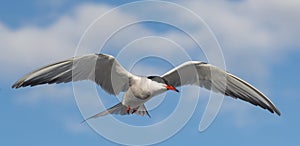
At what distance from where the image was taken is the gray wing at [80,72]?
40.2ft

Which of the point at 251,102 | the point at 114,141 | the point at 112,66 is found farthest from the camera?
the point at 251,102

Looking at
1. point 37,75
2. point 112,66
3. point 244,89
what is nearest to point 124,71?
point 112,66

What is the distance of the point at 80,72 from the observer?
A: 41.1ft

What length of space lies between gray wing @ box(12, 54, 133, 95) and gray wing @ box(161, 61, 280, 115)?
1.25 m

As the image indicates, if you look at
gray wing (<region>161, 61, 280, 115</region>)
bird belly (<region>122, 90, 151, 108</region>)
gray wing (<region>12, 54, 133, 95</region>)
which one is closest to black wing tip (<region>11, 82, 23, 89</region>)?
gray wing (<region>12, 54, 133, 95</region>)

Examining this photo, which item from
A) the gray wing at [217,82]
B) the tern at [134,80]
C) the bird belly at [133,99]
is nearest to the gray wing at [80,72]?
the tern at [134,80]

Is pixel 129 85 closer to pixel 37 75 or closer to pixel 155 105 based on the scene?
pixel 155 105

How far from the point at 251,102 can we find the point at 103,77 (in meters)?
3.59

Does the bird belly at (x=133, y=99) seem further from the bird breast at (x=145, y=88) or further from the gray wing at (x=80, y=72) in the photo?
the gray wing at (x=80, y=72)

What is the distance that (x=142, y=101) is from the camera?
12578mm

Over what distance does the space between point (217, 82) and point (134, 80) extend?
222 centimetres

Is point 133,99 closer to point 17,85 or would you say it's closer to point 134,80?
point 134,80

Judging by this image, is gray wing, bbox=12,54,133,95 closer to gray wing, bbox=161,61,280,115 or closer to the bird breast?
the bird breast

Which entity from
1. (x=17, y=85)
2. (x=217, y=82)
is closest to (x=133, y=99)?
(x=217, y=82)
